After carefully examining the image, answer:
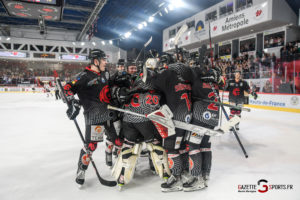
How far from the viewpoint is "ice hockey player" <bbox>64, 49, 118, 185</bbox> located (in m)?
2.08

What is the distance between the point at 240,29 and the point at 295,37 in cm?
278

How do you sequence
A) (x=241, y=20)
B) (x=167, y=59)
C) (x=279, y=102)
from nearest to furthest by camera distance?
1. (x=167, y=59)
2. (x=279, y=102)
3. (x=241, y=20)

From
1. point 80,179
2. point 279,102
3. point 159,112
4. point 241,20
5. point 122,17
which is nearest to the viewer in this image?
point 159,112

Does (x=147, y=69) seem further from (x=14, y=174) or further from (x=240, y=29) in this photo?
(x=240, y=29)

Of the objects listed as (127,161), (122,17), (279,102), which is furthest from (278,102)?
(122,17)

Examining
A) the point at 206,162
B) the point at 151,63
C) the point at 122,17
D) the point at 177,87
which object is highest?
the point at 122,17

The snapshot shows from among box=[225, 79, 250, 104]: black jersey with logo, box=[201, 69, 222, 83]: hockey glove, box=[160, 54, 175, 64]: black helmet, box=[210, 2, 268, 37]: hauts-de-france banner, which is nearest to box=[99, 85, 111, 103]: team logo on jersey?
box=[160, 54, 175, 64]: black helmet

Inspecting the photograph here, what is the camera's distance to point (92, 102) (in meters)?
2.18

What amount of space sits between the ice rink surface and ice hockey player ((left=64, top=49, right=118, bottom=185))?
0.36 m

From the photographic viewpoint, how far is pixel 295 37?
10891 mm

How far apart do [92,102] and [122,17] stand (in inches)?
697

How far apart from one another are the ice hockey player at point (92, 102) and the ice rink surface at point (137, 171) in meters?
0.36

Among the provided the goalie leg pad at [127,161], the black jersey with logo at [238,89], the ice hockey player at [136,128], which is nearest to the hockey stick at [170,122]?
the ice hockey player at [136,128]

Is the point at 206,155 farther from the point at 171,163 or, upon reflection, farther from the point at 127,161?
the point at 127,161
